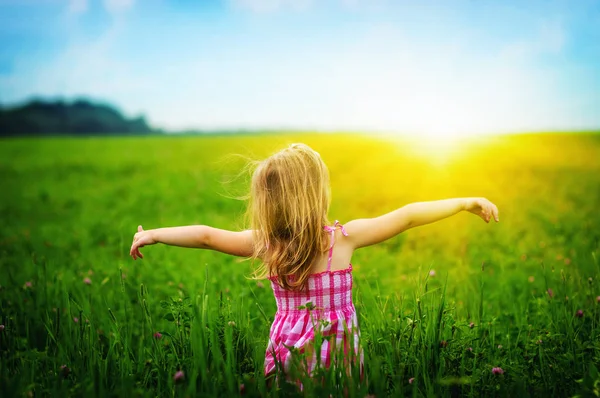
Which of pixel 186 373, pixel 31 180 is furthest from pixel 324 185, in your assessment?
A: pixel 31 180

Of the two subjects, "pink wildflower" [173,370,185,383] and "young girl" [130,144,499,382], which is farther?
"young girl" [130,144,499,382]

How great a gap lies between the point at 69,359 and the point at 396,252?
4.14 m

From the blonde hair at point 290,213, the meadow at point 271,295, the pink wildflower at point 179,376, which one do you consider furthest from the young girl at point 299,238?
the pink wildflower at point 179,376

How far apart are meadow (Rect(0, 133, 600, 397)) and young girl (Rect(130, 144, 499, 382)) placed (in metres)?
0.18

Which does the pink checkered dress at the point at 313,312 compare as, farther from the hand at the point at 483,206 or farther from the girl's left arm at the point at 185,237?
the hand at the point at 483,206

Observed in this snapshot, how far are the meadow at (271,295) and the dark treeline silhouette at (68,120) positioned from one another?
37.2 m

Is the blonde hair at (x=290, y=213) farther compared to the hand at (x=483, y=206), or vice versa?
the hand at (x=483, y=206)

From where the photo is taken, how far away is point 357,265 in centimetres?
503

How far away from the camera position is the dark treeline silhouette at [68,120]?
4742 centimetres

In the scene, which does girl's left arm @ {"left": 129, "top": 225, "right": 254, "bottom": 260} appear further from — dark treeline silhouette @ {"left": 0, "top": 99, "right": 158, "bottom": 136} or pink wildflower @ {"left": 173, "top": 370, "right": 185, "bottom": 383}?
dark treeline silhouette @ {"left": 0, "top": 99, "right": 158, "bottom": 136}

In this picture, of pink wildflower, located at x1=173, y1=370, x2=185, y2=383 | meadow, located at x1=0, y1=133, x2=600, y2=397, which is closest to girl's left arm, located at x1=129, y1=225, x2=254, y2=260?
meadow, located at x1=0, y1=133, x2=600, y2=397

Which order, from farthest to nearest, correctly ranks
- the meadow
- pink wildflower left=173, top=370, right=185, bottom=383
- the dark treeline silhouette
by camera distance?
the dark treeline silhouette
the meadow
pink wildflower left=173, top=370, right=185, bottom=383

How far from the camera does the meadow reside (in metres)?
2.44

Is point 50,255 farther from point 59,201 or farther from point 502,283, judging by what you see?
point 59,201
